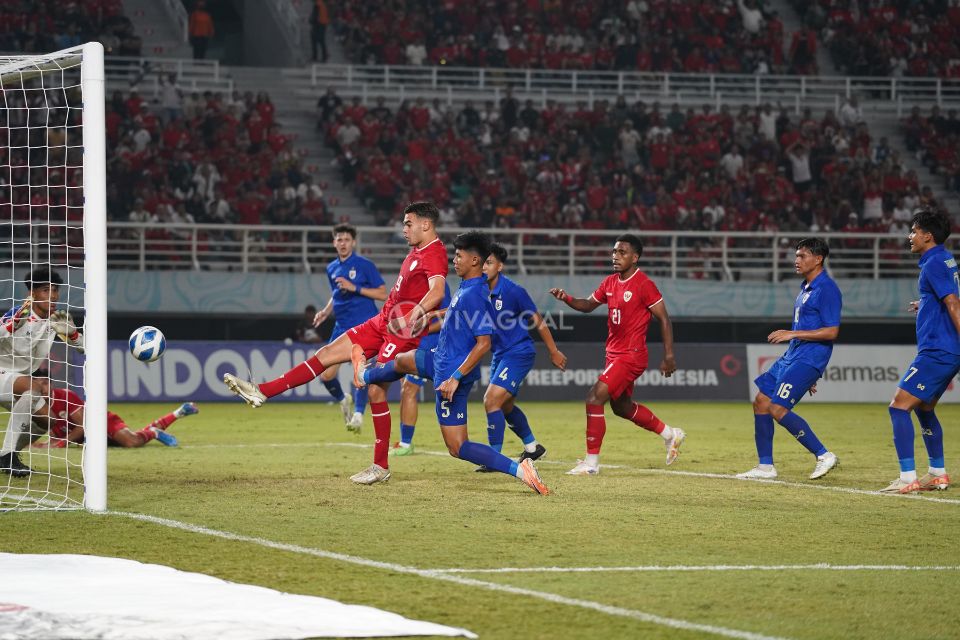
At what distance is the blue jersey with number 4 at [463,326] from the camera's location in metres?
9.95

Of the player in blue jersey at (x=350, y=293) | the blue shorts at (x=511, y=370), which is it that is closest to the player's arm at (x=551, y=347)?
the blue shorts at (x=511, y=370)

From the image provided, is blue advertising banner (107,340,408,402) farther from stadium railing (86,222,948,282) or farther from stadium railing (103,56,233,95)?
stadium railing (103,56,233,95)

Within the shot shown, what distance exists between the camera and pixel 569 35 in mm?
36844

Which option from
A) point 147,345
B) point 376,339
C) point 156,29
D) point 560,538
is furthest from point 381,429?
point 156,29

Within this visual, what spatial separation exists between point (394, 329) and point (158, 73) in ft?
72.8

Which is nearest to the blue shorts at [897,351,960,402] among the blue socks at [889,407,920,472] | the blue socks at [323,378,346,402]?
the blue socks at [889,407,920,472]

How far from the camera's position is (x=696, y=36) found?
3719cm

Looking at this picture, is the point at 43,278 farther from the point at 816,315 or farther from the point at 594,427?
the point at 816,315

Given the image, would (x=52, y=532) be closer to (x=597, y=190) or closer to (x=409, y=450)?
(x=409, y=450)

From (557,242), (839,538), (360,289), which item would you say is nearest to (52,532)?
(839,538)

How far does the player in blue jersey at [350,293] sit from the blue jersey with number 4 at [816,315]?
19.4 ft

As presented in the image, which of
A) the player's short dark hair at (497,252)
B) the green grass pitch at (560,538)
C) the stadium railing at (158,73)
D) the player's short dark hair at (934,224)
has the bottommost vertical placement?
the green grass pitch at (560,538)

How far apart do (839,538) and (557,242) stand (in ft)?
72.2

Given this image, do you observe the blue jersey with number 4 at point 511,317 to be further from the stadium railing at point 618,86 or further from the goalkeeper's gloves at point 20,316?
the stadium railing at point 618,86
